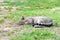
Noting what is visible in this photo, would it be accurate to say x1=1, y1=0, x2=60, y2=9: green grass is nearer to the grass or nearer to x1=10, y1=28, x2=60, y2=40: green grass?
the grass

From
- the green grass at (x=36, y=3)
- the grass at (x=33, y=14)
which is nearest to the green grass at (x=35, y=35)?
the grass at (x=33, y=14)

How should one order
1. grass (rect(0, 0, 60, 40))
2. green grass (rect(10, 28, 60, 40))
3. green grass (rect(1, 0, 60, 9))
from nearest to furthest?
green grass (rect(10, 28, 60, 40))
grass (rect(0, 0, 60, 40))
green grass (rect(1, 0, 60, 9))

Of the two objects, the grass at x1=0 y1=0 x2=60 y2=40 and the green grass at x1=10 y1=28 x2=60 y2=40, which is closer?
the green grass at x1=10 y1=28 x2=60 y2=40

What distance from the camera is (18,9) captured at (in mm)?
11273

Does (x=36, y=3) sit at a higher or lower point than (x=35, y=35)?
lower

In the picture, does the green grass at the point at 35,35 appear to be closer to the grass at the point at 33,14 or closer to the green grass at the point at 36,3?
the grass at the point at 33,14

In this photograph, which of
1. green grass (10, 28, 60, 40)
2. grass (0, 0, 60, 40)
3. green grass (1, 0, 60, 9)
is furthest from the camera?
green grass (1, 0, 60, 9)

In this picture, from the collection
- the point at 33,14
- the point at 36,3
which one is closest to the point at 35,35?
the point at 33,14

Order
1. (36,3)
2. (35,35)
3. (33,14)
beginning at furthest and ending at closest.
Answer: (36,3) → (33,14) → (35,35)

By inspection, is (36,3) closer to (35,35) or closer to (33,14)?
(33,14)

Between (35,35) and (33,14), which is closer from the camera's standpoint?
(35,35)

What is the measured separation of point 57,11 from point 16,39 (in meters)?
4.64

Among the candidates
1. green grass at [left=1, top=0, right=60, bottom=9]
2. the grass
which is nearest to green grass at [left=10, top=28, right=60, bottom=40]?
the grass

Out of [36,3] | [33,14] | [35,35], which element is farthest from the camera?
[36,3]
